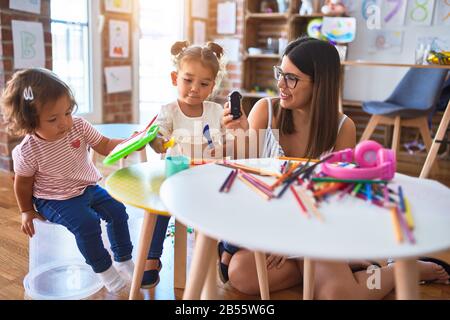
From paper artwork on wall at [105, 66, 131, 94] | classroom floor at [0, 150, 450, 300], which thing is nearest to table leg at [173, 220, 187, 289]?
classroom floor at [0, 150, 450, 300]

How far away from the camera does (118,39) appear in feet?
11.0

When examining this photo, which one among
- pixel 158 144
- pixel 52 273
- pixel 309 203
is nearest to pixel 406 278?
pixel 309 203

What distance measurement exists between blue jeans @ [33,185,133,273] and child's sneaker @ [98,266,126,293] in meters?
0.02

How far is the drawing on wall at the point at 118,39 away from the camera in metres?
3.29

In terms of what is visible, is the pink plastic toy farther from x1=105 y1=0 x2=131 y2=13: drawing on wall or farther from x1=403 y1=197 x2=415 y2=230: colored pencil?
x1=105 y1=0 x2=131 y2=13: drawing on wall

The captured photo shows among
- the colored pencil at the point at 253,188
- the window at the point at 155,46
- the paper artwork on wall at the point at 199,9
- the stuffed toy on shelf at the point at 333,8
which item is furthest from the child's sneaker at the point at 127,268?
the paper artwork on wall at the point at 199,9

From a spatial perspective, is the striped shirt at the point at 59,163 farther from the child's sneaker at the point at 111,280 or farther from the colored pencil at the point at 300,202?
the colored pencil at the point at 300,202

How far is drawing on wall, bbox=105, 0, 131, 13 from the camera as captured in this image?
3.23 metres

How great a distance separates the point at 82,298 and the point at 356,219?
95 centimetres

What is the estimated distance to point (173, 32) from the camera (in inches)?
156

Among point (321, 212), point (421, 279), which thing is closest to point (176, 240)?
point (321, 212)

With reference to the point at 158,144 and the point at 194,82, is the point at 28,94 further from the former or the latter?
the point at 194,82

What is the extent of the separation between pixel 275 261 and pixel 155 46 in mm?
2829

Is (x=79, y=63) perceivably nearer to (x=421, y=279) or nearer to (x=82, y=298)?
(x=82, y=298)
